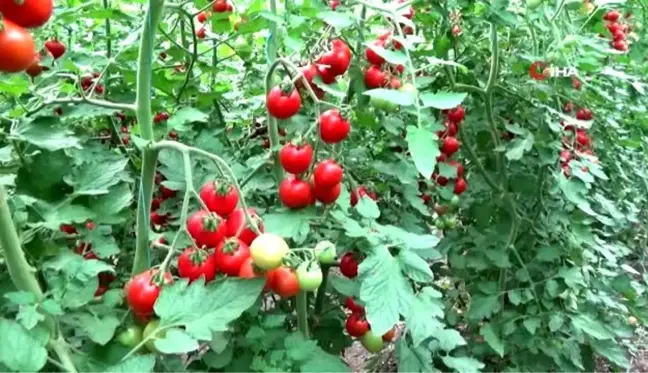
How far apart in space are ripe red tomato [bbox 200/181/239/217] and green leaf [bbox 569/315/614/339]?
122cm

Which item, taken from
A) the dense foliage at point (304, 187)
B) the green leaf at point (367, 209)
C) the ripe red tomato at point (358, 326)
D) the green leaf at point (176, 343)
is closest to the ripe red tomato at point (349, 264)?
the dense foliage at point (304, 187)

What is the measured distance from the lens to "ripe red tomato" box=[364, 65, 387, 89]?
1.26 m

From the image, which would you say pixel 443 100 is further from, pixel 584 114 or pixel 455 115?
pixel 584 114

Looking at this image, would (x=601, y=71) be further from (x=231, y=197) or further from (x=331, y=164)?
(x=231, y=197)

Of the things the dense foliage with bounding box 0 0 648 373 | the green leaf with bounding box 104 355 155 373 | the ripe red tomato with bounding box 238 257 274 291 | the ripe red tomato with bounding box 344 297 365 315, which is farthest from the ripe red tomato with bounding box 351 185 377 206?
the green leaf with bounding box 104 355 155 373

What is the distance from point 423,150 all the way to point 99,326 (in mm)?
485

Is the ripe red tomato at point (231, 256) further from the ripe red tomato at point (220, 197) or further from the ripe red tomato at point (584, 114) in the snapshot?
the ripe red tomato at point (584, 114)

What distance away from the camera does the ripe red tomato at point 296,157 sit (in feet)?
3.60

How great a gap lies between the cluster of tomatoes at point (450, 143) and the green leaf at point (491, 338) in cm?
40

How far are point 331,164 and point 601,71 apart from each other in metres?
1.14

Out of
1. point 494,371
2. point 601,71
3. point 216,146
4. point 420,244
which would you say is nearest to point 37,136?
point 216,146

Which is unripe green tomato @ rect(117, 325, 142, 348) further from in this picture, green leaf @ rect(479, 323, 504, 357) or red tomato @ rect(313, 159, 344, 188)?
green leaf @ rect(479, 323, 504, 357)

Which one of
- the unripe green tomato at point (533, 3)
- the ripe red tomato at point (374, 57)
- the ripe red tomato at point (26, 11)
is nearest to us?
the ripe red tomato at point (26, 11)

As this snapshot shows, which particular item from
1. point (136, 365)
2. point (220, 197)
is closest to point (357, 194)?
point (220, 197)
